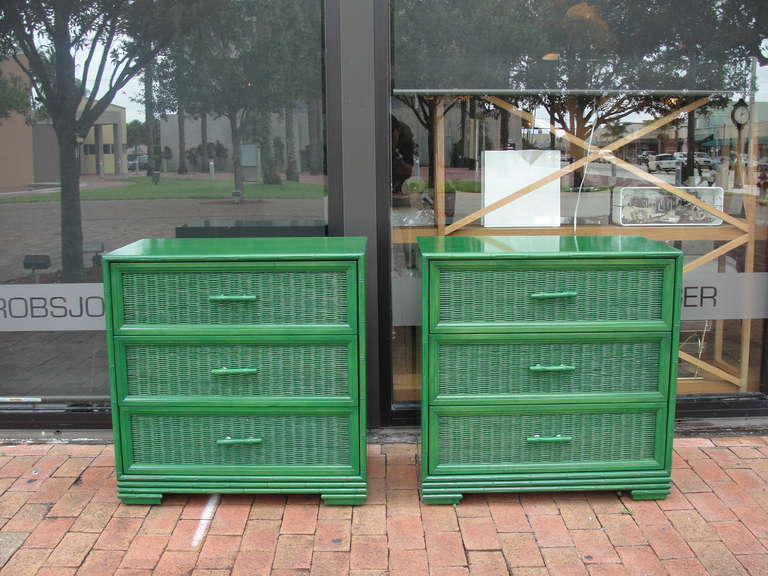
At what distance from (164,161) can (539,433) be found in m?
2.48

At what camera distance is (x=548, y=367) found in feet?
12.1

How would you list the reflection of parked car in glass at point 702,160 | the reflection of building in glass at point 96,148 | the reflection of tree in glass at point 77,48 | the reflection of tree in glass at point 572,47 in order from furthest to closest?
the reflection of parked car in glass at point 702,160
the reflection of building in glass at point 96,148
the reflection of tree in glass at point 77,48
the reflection of tree in glass at point 572,47

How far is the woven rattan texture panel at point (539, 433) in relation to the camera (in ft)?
12.3

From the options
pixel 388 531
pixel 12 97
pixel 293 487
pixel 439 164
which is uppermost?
pixel 12 97

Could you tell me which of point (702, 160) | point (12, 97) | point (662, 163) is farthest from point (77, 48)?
point (702, 160)

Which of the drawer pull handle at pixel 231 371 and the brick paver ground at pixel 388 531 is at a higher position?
the drawer pull handle at pixel 231 371

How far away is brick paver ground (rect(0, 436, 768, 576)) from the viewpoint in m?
3.27

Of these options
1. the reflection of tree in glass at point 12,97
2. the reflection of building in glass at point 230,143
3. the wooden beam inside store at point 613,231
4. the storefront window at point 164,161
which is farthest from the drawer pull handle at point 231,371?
the reflection of tree in glass at point 12,97

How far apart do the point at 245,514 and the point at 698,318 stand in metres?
2.80

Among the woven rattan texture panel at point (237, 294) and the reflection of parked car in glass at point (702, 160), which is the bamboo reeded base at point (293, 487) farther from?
the reflection of parked car in glass at point (702, 160)

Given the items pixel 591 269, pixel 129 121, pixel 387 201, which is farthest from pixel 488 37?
pixel 129 121

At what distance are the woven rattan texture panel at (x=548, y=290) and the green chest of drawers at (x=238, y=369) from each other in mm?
459

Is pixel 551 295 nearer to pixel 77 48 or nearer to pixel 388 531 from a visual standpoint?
pixel 388 531

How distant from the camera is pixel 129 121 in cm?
442
